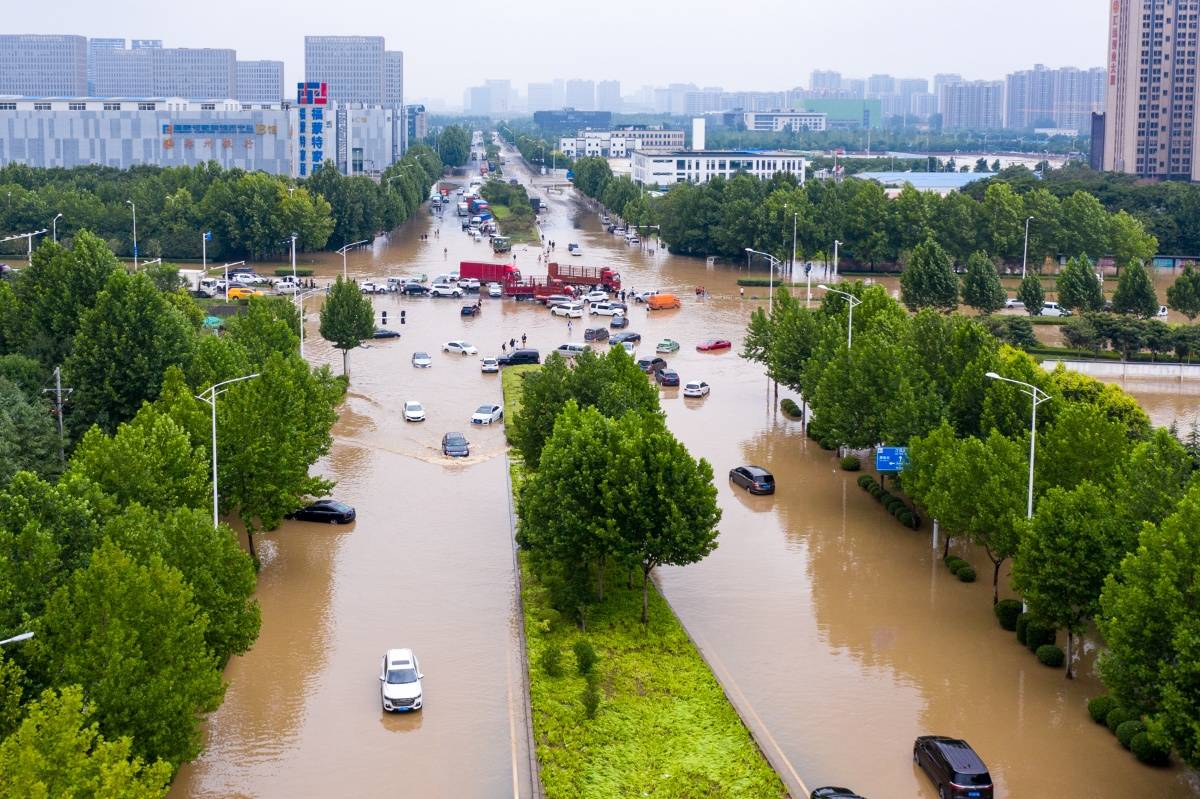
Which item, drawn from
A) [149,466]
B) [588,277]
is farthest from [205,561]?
[588,277]

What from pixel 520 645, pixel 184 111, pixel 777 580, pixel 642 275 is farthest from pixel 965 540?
pixel 184 111

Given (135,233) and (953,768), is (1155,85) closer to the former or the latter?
(135,233)

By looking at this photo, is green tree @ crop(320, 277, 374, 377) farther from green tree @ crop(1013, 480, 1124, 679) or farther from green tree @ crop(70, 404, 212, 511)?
green tree @ crop(1013, 480, 1124, 679)

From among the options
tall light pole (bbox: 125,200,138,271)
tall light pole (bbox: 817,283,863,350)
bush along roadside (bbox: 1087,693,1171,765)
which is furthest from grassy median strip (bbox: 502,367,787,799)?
tall light pole (bbox: 125,200,138,271)

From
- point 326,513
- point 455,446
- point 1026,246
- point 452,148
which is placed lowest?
point 326,513

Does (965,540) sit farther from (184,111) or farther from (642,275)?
(184,111)
